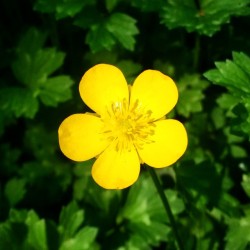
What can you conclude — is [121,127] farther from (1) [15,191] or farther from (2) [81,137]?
(1) [15,191]

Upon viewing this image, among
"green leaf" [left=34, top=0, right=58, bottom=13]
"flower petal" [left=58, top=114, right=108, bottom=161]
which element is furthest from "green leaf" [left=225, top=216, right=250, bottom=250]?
"green leaf" [left=34, top=0, right=58, bottom=13]

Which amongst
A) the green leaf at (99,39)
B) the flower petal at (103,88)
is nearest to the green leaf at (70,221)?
the flower petal at (103,88)

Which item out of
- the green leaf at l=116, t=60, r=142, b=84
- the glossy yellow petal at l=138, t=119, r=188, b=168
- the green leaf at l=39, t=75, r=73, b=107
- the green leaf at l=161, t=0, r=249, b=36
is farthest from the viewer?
the green leaf at l=116, t=60, r=142, b=84

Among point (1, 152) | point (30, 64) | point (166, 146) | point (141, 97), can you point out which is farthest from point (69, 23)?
point (166, 146)

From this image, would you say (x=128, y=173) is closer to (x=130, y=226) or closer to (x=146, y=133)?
(x=146, y=133)

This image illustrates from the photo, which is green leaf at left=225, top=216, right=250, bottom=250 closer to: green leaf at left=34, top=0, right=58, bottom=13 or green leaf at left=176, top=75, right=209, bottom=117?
green leaf at left=176, top=75, right=209, bottom=117

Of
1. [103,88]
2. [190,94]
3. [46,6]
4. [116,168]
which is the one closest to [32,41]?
[46,6]

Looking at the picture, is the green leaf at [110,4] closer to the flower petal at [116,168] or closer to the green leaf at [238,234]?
the flower petal at [116,168]
